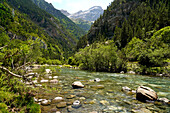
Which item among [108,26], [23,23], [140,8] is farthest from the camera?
[23,23]

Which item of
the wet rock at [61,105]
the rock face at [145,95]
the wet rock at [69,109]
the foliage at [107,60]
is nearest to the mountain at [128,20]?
the foliage at [107,60]

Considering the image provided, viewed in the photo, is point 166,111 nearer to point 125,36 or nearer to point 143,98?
point 143,98

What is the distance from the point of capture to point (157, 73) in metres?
33.9

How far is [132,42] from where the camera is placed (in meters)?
78.8

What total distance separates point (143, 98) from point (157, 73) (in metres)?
29.3

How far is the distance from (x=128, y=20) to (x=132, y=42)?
47.2 meters

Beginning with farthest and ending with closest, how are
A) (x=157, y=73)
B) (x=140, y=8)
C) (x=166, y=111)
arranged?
(x=140, y=8), (x=157, y=73), (x=166, y=111)

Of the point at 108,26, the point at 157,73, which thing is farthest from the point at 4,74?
the point at 108,26

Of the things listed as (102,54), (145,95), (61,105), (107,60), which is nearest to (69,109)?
(61,105)

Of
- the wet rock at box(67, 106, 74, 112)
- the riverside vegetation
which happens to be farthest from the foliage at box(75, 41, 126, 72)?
the wet rock at box(67, 106, 74, 112)

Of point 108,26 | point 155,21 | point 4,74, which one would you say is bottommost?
point 4,74

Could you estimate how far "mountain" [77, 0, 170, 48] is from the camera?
89.8 m

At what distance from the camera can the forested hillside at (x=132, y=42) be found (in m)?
40.7

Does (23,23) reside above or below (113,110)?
above
